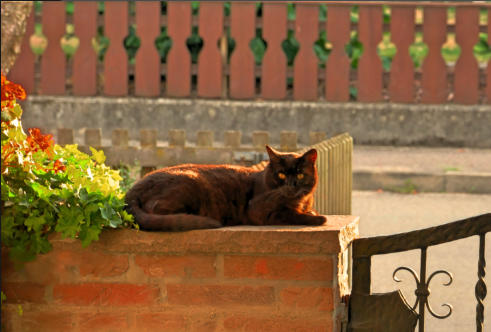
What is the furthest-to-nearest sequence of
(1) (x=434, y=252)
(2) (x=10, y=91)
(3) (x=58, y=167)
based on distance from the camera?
(1) (x=434, y=252)
(3) (x=58, y=167)
(2) (x=10, y=91)

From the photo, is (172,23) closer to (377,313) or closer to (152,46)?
(152,46)

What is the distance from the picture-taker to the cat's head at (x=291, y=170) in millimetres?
3834

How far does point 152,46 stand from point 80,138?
1.88 metres

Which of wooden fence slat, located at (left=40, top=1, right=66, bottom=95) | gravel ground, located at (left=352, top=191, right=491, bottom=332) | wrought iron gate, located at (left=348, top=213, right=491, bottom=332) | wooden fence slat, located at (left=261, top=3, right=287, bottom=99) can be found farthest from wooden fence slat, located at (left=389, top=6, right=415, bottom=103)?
wrought iron gate, located at (left=348, top=213, right=491, bottom=332)

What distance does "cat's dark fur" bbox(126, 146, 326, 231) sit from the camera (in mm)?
3652

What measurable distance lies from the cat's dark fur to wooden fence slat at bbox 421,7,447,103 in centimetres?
928

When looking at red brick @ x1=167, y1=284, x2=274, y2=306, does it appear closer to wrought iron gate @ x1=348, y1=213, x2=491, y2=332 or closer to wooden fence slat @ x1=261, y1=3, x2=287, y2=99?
wrought iron gate @ x1=348, y1=213, x2=491, y2=332

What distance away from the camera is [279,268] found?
3443 millimetres

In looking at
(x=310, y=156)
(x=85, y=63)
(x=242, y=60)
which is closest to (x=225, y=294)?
(x=310, y=156)

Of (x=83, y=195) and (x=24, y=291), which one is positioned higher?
(x=83, y=195)

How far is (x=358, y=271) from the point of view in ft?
12.0

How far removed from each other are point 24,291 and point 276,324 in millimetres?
978

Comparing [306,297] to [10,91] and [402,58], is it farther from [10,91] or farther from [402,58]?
[402,58]

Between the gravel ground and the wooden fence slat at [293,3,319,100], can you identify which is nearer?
the gravel ground
